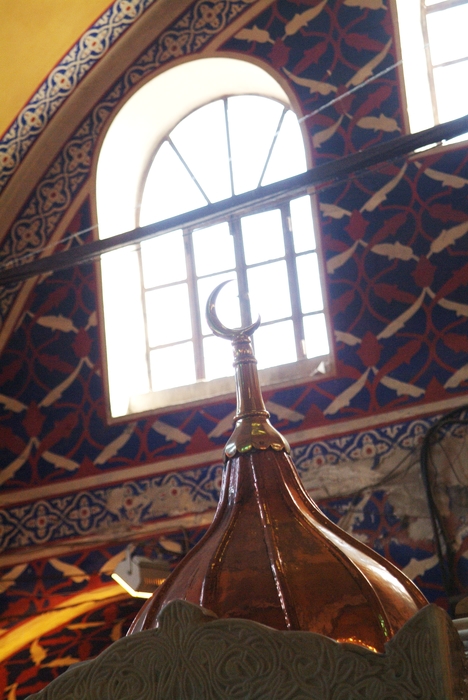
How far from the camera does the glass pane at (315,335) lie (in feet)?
16.1

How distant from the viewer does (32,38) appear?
5344 millimetres

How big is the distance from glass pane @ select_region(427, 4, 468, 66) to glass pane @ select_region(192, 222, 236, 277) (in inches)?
56.9

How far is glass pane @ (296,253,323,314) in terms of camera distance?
16.5 ft

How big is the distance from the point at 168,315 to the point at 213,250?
44cm

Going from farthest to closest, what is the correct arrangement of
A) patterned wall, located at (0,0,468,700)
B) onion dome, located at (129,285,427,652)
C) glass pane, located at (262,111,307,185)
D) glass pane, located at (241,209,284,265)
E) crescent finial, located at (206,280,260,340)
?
glass pane, located at (262,111,307,185), glass pane, located at (241,209,284,265), patterned wall, located at (0,0,468,700), crescent finial, located at (206,280,260,340), onion dome, located at (129,285,427,652)

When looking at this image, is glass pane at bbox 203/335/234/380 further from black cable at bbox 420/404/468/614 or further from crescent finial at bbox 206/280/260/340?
crescent finial at bbox 206/280/260/340

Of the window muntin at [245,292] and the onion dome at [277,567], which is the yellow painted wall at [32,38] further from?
the onion dome at [277,567]

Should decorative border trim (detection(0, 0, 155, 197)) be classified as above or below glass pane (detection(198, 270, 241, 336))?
above

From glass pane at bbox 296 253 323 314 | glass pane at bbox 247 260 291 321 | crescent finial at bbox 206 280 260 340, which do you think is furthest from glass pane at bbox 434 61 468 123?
crescent finial at bbox 206 280 260 340

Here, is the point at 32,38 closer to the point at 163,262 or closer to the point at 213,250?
the point at 163,262

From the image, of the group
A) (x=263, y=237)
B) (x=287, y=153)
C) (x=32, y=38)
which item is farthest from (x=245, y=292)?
(x=32, y=38)

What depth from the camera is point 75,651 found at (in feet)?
15.0

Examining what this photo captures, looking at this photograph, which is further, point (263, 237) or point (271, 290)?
point (263, 237)

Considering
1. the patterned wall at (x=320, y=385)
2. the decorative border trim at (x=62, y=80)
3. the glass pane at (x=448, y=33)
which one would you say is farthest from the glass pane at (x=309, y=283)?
the decorative border trim at (x=62, y=80)
